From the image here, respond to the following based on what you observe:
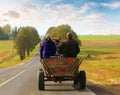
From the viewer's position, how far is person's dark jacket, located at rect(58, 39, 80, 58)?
17.6 metres

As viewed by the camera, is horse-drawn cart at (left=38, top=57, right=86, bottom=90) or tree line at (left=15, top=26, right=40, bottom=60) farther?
tree line at (left=15, top=26, right=40, bottom=60)

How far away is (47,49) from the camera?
17922 millimetres

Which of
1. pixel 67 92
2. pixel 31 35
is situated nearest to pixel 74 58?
pixel 67 92

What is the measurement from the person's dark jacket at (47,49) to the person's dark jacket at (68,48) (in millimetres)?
527

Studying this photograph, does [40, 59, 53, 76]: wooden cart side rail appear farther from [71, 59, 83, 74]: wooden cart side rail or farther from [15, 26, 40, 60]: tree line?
[15, 26, 40, 60]: tree line

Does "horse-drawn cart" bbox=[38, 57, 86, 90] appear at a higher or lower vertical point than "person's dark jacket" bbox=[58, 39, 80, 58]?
lower

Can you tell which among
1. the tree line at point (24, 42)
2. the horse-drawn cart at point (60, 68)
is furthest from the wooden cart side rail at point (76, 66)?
the tree line at point (24, 42)

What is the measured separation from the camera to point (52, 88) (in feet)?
57.4

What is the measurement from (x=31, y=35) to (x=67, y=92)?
14451 centimetres

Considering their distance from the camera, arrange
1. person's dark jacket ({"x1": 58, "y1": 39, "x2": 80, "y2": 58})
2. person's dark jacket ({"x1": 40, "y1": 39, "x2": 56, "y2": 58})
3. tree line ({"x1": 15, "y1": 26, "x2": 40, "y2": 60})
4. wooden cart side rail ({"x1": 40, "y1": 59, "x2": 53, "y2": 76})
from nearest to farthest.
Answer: wooden cart side rail ({"x1": 40, "y1": 59, "x2": 53, "y2": 76}) < person's dark jacket ({"x1": 58, "y1": 39, "x2": 80, "y2": 58}) < person's dark jacket ({"x1": 40, "y1": 39, "x2": 56, "y2": 58}) < tree line ({"x1": 15, "y1": 26, "x2": 40, "y2": 60})

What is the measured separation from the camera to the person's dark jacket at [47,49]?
17.9m

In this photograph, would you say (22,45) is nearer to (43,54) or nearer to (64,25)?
(64,25)

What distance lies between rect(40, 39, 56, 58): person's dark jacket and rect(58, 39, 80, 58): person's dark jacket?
20.8 inches

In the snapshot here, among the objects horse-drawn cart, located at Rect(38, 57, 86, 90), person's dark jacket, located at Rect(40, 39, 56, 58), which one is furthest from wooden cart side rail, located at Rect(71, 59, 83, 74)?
person's dark jacket, located at Rect(40, 39, 56, 58)
